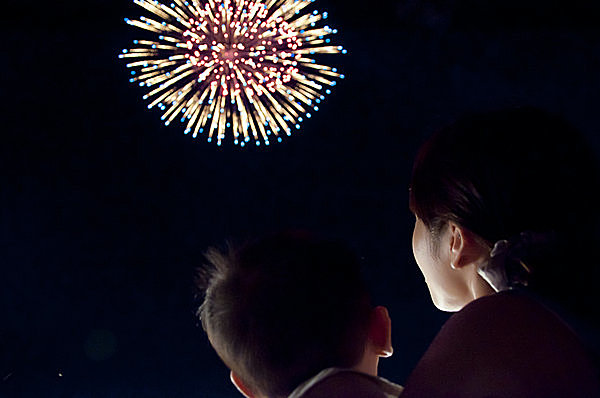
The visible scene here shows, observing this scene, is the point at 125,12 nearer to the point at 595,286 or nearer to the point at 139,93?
the point at 139,93

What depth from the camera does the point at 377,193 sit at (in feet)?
10.9

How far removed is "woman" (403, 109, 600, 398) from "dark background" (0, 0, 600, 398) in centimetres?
240

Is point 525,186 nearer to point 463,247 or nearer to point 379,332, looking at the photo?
point 463,247

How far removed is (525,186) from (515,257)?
3.2 inches

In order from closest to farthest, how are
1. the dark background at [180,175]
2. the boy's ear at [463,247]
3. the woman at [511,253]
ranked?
the woman at [511,253] < the boy's ear at [463,247] < the dark background at [180,175]

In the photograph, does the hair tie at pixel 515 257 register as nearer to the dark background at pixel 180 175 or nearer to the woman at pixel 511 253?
the woman at pixel 511 253

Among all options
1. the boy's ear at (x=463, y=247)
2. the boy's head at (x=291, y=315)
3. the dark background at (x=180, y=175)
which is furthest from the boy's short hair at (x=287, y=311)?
the dark background at (x=180, y=175)

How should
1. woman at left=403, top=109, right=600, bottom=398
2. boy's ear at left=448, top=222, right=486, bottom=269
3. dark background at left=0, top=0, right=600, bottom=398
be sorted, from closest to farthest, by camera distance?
woman at left=403, top=109, right=600, bottom=398, boy's ear at left=448, top=222, right=486, bottom=269, dark background at left=0, top=0, right=600, bottom=398

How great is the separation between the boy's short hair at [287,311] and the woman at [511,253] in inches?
5.4

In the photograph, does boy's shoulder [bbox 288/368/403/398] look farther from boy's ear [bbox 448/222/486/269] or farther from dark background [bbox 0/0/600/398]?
dark background [bbox 0/0/600/398]

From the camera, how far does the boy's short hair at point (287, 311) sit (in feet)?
2.72

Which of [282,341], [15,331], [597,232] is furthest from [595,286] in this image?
[15,331]

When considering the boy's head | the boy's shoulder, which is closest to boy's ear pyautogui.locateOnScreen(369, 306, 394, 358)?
the boy's head

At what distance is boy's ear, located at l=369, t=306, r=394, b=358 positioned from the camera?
2.87 feet
